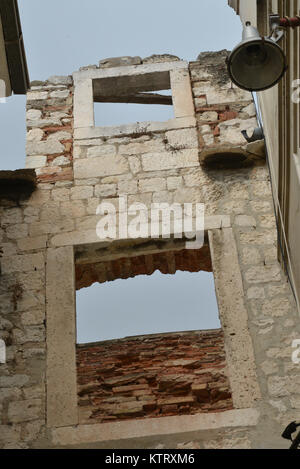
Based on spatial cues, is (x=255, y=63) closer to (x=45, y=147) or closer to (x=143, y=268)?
(x=143, y=268)

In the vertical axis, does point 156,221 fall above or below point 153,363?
above

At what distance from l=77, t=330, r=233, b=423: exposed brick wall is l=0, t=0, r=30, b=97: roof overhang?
265 centimetres

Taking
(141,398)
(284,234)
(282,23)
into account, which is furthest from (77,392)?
(282,23)

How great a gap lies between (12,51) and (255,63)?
323 centimetres

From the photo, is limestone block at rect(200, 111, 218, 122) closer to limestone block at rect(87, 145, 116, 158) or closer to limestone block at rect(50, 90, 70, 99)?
limestone block at rect(87, 145, 116, 158)

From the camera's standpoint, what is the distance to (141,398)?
245 inches

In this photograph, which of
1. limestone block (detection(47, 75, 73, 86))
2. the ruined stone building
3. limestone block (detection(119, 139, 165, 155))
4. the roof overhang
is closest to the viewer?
the ruined stone building

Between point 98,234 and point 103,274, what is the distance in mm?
602

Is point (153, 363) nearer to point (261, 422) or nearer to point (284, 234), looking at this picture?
point (261, 422)

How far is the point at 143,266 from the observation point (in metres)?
7.74

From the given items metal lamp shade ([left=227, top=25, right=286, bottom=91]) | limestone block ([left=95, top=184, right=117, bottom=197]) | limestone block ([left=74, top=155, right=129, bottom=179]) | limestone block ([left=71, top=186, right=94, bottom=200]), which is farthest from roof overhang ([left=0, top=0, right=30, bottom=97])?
metal lamp shade ([left=227, top=25, right=286, bottom=91])

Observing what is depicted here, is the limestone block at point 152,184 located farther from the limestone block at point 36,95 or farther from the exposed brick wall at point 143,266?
the limestone block at point 36,95

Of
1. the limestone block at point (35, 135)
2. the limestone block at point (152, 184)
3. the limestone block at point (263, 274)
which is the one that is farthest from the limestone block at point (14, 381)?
the limestone block at point (35, 135)

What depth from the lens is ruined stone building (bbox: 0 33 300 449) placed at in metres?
5.97
